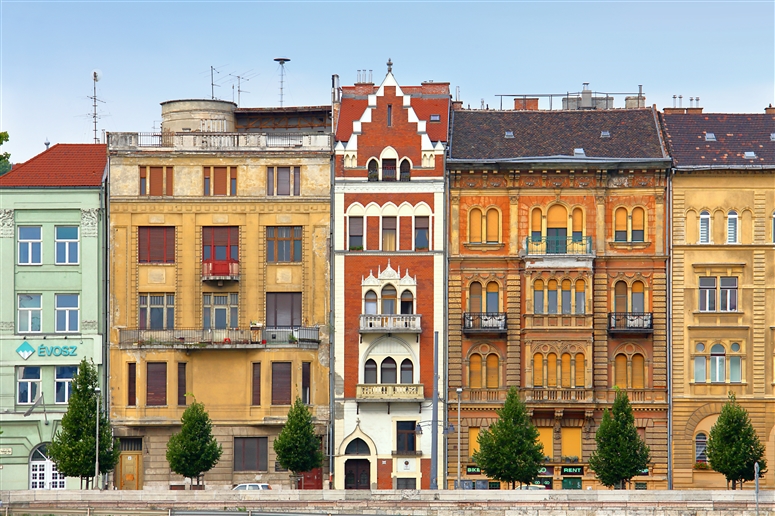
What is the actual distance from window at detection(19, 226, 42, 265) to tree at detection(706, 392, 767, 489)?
31.9m

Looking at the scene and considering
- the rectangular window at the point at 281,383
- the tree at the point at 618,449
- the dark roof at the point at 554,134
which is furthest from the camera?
the dark roof at the point at 554,134

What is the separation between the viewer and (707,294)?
77562 millimetres

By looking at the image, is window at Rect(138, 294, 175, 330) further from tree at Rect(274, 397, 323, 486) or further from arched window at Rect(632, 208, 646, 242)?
arched window at Rect(632, 208, 646, 242)

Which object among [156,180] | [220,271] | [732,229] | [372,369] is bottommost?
[372,369]

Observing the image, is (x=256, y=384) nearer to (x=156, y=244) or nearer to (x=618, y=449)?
(x=156, y=244)

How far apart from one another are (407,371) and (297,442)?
6.41 m

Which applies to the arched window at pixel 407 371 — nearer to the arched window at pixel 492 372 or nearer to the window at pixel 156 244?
the arched window at pixel 492 372

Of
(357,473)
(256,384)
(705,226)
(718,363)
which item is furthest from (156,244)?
(718,363)

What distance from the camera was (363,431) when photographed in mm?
77375

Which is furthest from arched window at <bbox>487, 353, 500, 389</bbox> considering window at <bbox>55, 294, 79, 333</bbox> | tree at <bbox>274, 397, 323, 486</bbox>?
window at <bbox>55, 294, 79, 333</bbox>

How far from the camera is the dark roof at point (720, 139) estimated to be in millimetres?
77875

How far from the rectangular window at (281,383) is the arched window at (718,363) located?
1936cm

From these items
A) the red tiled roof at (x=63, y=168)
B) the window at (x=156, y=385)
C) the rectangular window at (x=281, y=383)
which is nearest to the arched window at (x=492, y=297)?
the rectangular window at (x=281, y=383)

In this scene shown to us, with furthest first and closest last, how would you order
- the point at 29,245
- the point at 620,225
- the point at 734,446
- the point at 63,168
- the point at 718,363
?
1. the point at 63,168
2. the point at 29,245
3. the point at 620,225
4. the point at 718,363
5. the point at 734,446
